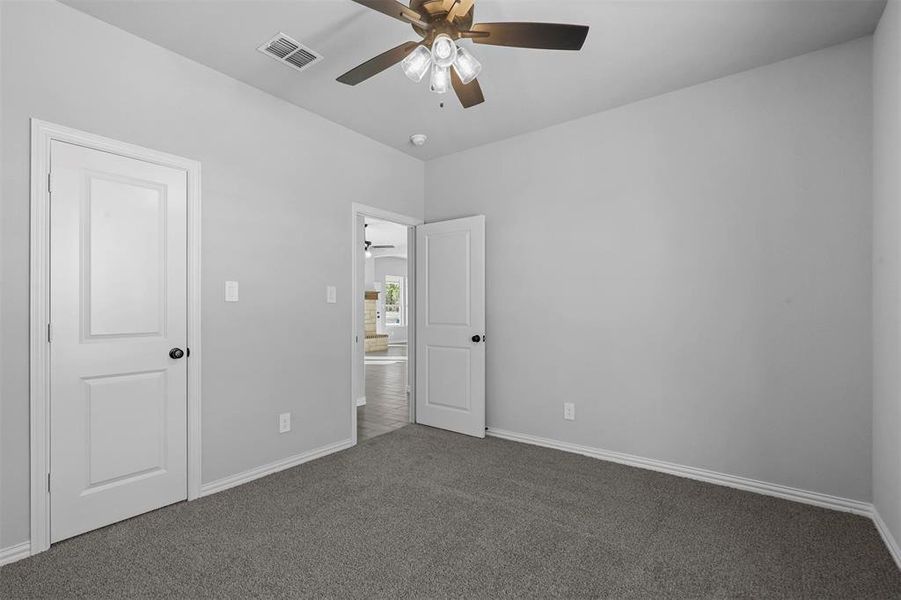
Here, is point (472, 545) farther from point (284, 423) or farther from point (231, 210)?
point (231, 210)

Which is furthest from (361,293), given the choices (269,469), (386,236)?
(386,236)

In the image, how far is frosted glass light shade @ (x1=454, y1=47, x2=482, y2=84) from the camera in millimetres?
1914

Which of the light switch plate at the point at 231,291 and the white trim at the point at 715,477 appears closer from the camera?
the white trim at the point at 715,477

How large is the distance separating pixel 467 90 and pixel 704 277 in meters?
2.00

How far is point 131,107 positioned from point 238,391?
1782 mm

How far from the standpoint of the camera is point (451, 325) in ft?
13.6

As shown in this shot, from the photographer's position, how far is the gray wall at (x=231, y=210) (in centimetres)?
206

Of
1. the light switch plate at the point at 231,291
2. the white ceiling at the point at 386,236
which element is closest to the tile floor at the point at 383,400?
the light switch plate at the point at 231,291

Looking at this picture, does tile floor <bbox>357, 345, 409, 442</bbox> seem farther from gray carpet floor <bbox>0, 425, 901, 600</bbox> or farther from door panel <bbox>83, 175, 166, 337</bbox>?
door panel <bbox>83, 175, 166, 337</bbox>

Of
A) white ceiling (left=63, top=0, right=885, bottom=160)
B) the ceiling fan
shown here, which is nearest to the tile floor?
→ white ceiling (left=63, top=0, right=885, bottom=160)

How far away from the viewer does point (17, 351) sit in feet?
6.75

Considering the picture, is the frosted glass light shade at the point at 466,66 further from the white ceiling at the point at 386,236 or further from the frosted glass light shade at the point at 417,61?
the white ceiling at the point at 386,236

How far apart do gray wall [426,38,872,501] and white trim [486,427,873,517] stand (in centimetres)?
4

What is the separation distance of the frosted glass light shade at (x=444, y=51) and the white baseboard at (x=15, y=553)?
2.91 metres
